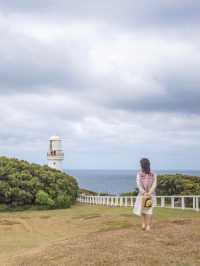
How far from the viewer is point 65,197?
32.2 metres

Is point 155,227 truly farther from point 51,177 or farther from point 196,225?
point 51,177

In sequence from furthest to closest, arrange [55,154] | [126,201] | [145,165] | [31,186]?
1. [55,154]
2. [31,186]
3. [126,201]
4. [145,165]

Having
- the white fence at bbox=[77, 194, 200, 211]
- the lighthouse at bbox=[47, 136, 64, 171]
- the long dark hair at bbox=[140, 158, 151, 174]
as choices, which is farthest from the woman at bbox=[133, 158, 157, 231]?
the lighthouse at bbox=[47, 136, 64, 171]

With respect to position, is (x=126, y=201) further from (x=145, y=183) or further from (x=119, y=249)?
(x=119, y=249)

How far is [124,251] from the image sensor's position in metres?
10.9

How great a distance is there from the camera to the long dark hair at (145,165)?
12922mm

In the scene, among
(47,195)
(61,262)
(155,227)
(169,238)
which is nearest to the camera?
(61,262)

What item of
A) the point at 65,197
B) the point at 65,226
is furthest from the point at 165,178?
the point at 65,226

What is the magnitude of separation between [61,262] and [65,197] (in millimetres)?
21818

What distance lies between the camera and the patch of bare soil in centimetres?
1027

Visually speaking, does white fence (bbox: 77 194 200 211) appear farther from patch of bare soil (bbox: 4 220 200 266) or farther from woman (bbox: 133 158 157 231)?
patch of bare soil (bbox: 4 220 200 266)

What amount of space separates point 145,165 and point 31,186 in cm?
1951

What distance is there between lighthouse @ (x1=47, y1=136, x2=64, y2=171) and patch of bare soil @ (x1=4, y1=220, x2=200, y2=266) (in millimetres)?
A: 30219

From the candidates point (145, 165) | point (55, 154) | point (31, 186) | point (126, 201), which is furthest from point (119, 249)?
point (55, 154)
